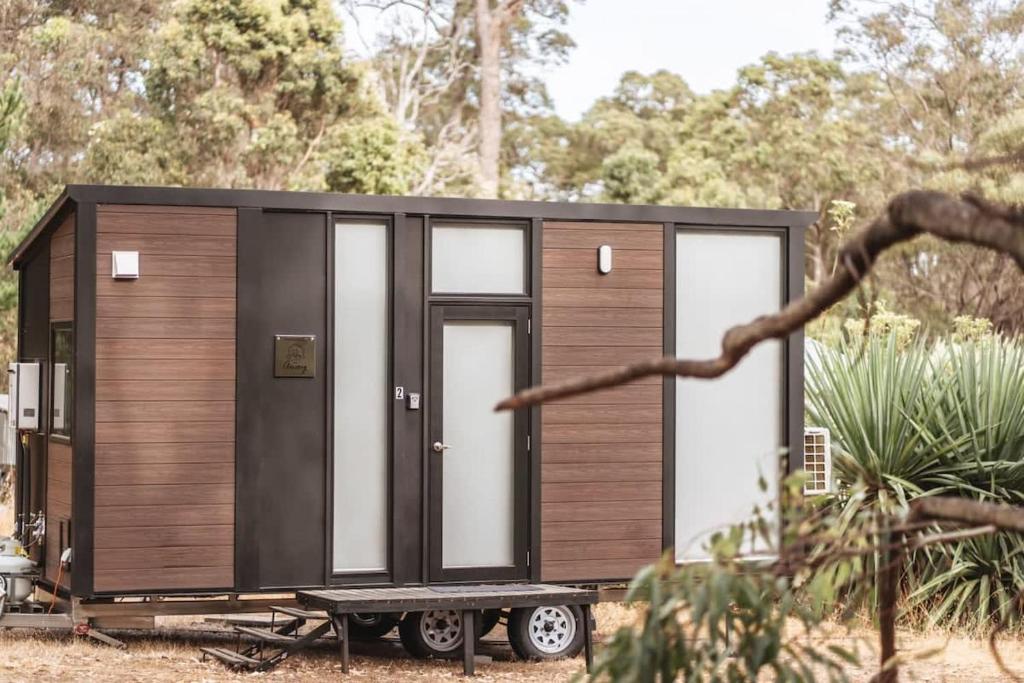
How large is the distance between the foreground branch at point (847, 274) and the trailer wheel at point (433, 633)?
5.73 meters

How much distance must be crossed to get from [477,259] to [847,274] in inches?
245

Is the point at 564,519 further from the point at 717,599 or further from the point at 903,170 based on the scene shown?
the point at 903,170

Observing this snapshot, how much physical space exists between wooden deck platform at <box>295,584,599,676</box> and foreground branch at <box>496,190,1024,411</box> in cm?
530

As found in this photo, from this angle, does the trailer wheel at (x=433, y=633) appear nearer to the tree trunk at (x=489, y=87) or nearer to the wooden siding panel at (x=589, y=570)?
the wooden siding panel at (x=589, y=570)

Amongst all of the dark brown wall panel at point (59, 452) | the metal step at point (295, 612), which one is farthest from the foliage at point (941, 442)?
the dark brown wall panel at point (59, 452)

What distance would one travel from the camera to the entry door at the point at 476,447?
28.0 ft

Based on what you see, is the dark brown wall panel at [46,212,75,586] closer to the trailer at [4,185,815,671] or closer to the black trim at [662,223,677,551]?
the trailer at [4,185,815,671]

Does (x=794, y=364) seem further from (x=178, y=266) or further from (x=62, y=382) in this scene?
(x=62, y=382)

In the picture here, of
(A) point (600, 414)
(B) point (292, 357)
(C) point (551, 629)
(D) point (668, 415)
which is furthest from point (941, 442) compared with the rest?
(B) point (292, 357)

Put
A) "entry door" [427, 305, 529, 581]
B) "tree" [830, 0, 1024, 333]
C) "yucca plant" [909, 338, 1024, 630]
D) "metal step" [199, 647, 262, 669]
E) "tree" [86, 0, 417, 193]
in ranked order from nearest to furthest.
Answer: "metal step" [199, 647, 262, 669] → "entry door" [427, 305, 529, 581] → "yucca plant" [909, 338, 1024, 630] → "tree" [86, 0, 417, 193] → "tree" [830, 0, 1024, 333]

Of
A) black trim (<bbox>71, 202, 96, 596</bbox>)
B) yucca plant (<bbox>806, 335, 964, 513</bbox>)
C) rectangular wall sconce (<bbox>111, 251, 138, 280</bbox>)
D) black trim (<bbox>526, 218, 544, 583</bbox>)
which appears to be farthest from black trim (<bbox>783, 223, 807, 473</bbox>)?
black trim (<bbox>71, 202, 96, 596</bbox>)

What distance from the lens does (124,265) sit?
798cm

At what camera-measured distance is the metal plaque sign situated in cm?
829

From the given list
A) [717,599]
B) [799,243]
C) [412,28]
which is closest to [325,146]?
[412,28]
